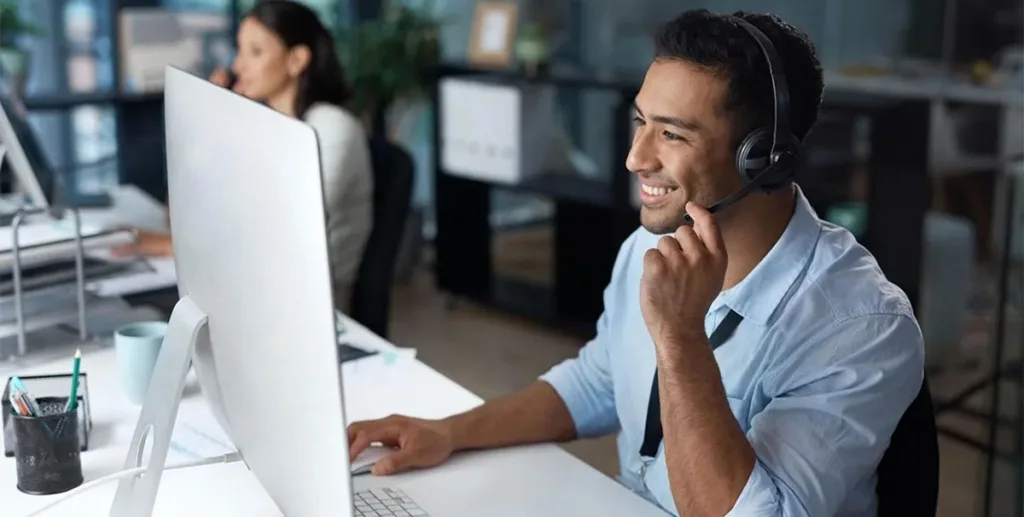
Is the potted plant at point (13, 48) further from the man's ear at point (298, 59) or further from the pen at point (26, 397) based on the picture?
the pen at point (26, 397)

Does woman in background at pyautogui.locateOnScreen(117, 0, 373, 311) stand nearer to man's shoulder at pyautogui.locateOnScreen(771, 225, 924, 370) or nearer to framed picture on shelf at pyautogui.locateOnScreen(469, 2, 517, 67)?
man's shoulder at pyautogui.locateOnScreen(771, 225, 924, 370)

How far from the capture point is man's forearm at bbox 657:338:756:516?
1.21m

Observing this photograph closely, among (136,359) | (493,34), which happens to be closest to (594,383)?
(136,359)

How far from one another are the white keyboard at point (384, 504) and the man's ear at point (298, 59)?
1568mm

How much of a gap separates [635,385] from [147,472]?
65cm

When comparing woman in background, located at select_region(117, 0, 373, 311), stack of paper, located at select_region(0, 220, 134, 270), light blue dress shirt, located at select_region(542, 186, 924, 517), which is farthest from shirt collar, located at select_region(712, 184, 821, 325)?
woman in background, located at select_region(117, 0, 373, 311)

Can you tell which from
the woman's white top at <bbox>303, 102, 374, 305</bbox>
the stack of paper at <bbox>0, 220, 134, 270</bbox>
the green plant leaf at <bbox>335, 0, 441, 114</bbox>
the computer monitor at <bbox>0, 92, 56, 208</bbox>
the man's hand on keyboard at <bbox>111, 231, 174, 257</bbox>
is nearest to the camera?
the stack of paper at <bbox>0, 220, 134, 270</bbox>

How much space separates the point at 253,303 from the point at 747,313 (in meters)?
0.62

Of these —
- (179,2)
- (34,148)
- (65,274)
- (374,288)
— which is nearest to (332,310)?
(65,274)

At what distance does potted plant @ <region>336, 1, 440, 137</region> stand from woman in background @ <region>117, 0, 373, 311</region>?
5.88 ft

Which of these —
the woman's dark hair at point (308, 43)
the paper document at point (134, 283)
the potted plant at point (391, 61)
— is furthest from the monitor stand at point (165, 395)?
the potted plant at point (391, 61)

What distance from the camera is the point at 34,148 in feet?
8.41

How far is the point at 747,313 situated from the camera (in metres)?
1.37

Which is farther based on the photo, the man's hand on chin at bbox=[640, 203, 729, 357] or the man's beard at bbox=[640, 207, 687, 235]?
the man's beard at bbox=[640, 207, 687, 235]
